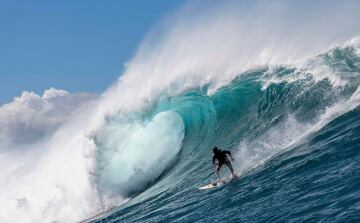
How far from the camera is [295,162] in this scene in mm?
13930

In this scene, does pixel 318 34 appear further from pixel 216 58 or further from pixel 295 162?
pixel 295 162

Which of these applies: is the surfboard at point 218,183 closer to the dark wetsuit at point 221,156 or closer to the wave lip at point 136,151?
the dark wetsuit at point 221,156

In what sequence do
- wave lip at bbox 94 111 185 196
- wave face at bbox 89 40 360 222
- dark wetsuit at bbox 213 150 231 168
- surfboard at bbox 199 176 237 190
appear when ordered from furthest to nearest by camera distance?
wave lip at bbox 94 111 185 196 < dark wetsuit at bbox 213 150 231 168 < surfboard at bbox 199 176 237 190 < wave face at bbox 89 40 360 222

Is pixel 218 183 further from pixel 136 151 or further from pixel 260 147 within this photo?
pixel 136 151

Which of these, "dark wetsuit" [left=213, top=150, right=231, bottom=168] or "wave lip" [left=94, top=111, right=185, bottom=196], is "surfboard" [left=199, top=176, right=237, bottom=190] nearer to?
"dark wetsuit" [left=213, top=150, right=231, bottom=168]

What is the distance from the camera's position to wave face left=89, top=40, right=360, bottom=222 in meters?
11.0

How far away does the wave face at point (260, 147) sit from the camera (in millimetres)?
11039

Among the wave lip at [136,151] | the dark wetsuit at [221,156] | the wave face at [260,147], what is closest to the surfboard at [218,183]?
the wave face at [260,147]

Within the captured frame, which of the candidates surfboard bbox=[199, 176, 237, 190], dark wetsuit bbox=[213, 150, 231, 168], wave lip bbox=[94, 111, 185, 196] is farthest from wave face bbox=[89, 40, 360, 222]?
dark wetsuit bbox=[213, 150, 231, 168]

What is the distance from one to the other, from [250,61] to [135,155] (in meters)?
7.25

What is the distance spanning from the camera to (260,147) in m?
18.0

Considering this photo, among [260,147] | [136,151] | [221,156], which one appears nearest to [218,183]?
[221,156]

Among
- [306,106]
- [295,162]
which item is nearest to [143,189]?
[306,106]

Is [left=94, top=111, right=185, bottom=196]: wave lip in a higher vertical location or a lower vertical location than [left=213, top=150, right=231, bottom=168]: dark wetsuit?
higher
